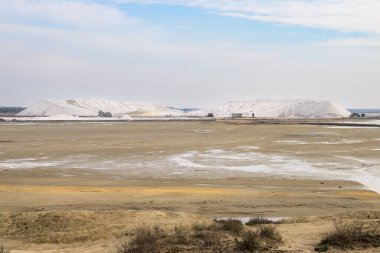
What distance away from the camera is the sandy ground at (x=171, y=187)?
14.2m

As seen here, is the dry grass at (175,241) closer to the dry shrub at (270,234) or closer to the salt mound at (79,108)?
the dry shrub at (270,234)

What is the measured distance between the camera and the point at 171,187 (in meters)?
21.6

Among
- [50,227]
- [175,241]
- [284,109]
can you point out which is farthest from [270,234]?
[284,109]

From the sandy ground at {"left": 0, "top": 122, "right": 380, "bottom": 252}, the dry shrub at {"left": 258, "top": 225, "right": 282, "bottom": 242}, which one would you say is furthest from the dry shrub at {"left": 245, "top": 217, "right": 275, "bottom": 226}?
the dry shrub at {"left": 258, "top": 225, "right": 282, "bottom": 242}

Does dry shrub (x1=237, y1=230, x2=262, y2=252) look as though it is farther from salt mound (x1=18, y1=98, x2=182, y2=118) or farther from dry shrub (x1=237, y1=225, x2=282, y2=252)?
salt mound (x1=18, y1=98, x2=182, y2=118)

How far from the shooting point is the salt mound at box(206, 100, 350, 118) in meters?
146

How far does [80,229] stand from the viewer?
512 inches

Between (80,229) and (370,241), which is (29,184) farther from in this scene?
(370,241)

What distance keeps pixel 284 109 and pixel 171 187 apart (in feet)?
481

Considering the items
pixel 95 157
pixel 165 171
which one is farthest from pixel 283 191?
pixel 95 157

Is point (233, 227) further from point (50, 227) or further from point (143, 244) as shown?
point (50, 227)

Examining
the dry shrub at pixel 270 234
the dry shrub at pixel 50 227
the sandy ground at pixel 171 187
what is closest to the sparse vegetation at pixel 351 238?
the sandy ground at pixel 171 187

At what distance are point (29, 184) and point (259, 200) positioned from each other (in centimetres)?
957

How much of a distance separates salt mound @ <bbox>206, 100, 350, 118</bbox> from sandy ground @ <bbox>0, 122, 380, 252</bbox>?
4340 inches
